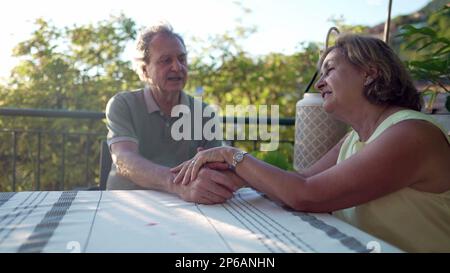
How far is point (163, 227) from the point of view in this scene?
1.08m

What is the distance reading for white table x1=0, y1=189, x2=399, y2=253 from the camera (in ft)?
3.03

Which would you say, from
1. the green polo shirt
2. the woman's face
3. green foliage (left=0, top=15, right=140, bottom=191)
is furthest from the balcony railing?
the woman's face

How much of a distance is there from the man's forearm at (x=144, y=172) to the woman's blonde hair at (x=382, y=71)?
2.91ft

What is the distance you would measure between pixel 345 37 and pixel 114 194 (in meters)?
1.15

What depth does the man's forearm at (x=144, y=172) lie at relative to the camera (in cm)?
171

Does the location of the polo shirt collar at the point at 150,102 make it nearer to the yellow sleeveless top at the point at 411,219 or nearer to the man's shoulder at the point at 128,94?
the man's shoulder at the point at 128,94

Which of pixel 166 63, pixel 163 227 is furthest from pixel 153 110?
pixel 163 227

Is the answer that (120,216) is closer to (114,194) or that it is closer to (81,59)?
(114,194)

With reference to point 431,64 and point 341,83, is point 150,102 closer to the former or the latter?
point 341,83

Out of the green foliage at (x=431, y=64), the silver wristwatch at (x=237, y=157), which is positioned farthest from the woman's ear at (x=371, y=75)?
the silver wristwatch at (x=237, y=157)

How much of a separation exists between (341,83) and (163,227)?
3.22 feet

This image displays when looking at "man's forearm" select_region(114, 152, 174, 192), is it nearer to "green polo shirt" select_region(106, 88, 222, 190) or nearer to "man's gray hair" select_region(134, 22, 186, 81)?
"green polo shirt" select_region(106, 88, 222, 190)
